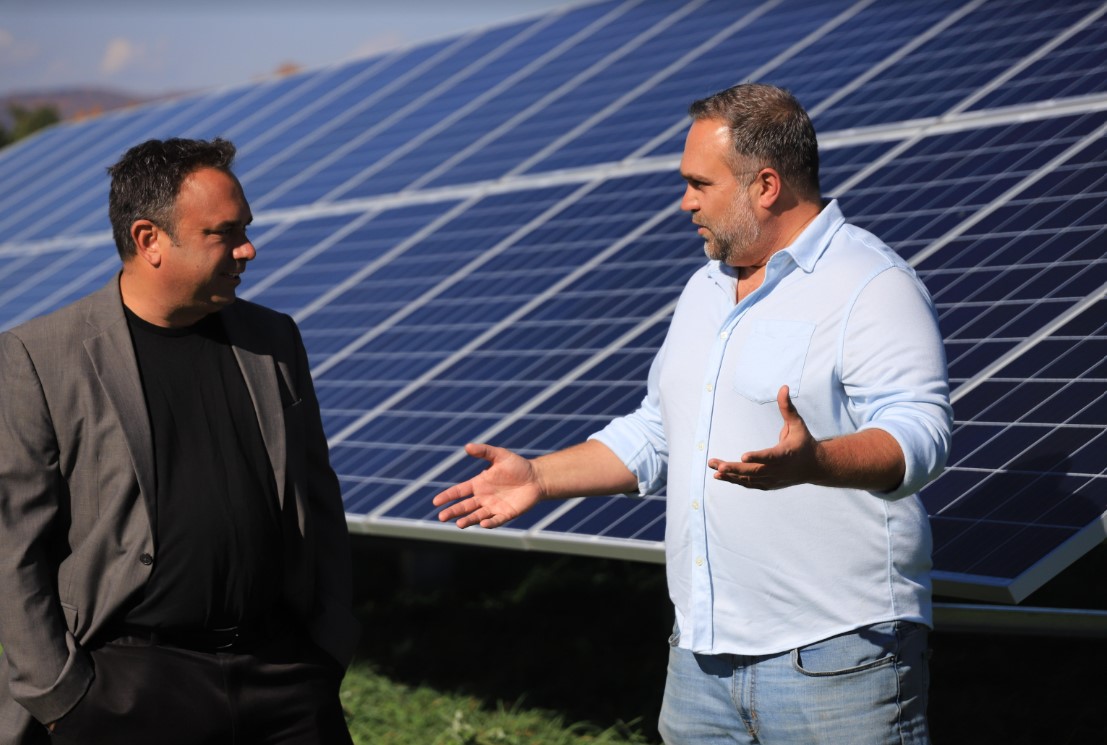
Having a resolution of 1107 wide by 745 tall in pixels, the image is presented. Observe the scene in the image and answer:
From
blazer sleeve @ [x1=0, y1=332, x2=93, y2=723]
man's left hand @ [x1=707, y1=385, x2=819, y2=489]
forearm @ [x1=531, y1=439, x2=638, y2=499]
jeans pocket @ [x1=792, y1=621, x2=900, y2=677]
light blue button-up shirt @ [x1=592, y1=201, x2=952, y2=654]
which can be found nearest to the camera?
man's left hand @ [x1=707, y1=385, x2=819, y2=489]

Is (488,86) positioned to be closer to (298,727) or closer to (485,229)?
(485,229)

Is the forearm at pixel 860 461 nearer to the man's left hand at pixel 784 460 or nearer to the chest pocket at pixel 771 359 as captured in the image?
the man's left hand at pixel 784 460

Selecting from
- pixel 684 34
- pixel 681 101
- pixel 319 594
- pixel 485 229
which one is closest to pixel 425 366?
pixel 485 229

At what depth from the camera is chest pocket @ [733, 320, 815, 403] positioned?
3.73 metres

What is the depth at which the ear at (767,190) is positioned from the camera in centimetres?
385

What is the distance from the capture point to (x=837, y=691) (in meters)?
3.72

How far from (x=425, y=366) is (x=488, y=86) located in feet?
16.3

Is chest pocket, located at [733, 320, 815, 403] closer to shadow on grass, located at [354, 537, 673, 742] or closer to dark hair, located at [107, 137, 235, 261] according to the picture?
dark hair, located at [107, 137, 235, 261]

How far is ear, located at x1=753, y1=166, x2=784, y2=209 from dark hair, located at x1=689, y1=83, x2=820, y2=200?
0.08 ft

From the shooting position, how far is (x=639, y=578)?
1058 centimetres

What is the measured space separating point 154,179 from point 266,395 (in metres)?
0.68

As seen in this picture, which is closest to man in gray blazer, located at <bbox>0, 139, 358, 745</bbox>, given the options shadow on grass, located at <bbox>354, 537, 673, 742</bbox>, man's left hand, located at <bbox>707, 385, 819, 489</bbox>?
man's left hand, located at <bbox>707, 385, 819, 489</bbox>

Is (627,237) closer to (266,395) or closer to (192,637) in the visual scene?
(266,395)

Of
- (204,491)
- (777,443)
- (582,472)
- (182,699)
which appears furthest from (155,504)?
(777,443)
